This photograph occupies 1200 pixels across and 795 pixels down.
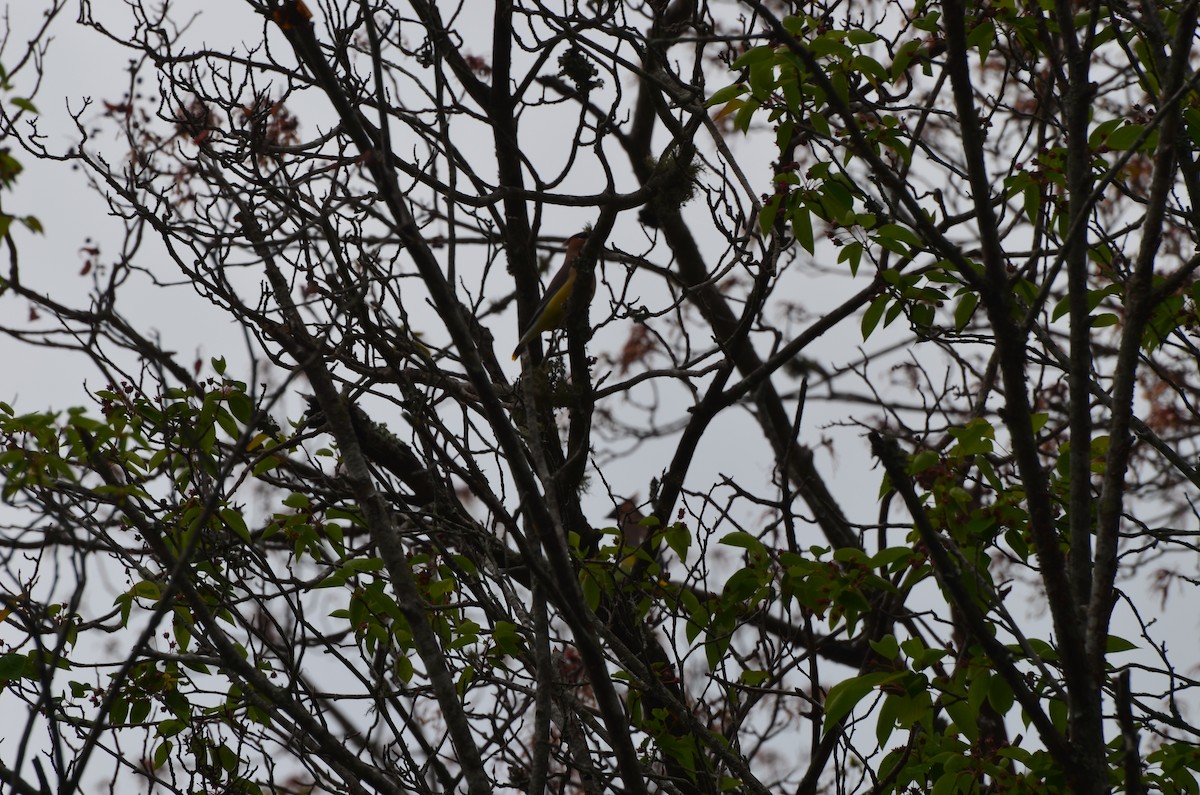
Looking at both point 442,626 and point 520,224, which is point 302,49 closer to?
point 442,626

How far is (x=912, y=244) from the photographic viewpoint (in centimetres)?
326

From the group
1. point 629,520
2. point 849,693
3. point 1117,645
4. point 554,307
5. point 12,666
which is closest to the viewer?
point 849,693

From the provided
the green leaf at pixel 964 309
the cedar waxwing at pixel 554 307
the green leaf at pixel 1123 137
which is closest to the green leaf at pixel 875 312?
the green leaf at pixel 964 309

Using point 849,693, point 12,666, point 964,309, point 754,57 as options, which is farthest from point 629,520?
point 12,666

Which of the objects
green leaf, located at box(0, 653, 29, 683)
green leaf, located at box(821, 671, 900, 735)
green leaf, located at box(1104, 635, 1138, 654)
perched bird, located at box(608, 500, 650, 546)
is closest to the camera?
green leaf, located at box(821, 671, 900, 735)

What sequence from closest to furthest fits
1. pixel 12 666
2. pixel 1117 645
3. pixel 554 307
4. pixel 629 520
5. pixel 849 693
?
1. pixel 849 693
2. pixel 1117 645
3. pixel 12 666
4. pixel 629 520
5. pixel 554 307

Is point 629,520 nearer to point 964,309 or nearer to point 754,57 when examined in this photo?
point 964,309

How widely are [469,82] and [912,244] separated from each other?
3.06 meters

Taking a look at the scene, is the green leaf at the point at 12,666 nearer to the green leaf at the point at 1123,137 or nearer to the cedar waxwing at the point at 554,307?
the cedar waxwing at the point at 554,307

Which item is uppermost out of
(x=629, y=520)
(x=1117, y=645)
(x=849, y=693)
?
(x=629, y=520)

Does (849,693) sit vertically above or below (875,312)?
below

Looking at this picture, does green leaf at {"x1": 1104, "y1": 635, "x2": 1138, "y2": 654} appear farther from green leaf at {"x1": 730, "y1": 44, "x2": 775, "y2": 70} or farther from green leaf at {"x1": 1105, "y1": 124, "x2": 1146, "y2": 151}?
green leaf at {"x1": 730, "y1": 44, "x2": 775, "y2": 70}

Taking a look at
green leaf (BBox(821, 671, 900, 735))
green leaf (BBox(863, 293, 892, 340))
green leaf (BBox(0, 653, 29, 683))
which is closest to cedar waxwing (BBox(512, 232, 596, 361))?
green leaf (BBox(863, 293, 892, 340))

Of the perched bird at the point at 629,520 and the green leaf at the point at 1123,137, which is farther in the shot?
the perched bird at the point at 629,520
